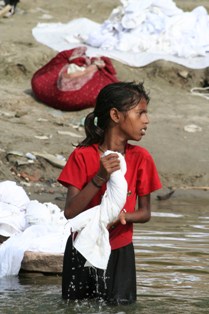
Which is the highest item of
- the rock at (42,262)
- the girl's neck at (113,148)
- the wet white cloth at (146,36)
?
the wet white cloth at (146,36)

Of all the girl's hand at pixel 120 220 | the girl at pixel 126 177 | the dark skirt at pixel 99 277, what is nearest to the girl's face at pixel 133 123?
the girl at pixel 126 177

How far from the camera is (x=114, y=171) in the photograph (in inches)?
209

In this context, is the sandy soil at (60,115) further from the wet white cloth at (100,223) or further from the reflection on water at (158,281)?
the wet white cloth at (100,223)

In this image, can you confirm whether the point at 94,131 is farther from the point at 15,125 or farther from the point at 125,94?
the point at 15,125

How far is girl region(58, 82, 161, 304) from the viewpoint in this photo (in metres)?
5.51

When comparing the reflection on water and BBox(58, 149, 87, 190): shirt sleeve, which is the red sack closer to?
the reflection on water

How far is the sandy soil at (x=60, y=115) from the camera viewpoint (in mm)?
11914

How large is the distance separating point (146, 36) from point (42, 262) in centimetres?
818

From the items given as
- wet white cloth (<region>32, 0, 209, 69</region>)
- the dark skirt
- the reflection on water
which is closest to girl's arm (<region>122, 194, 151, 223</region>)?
the dark skirt

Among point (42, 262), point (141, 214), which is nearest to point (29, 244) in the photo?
point (42, 262)

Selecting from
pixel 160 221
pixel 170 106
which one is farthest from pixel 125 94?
pixel 170 106

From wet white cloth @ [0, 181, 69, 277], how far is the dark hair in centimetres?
199

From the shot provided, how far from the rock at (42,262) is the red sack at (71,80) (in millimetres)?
6371

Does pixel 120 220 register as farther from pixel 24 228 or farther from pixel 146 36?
pixel 146 36
